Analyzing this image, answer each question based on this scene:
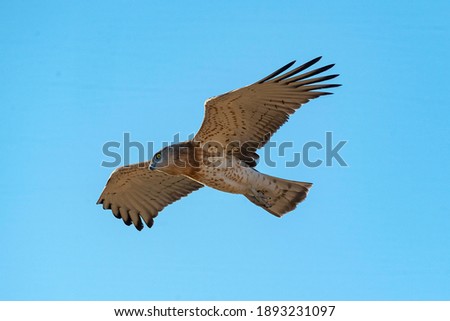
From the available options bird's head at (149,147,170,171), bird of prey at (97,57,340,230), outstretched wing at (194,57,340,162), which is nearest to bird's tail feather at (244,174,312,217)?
bird of prey at (97,57,340,230)

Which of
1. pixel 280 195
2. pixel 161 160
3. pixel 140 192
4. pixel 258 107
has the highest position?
pixel 258 107

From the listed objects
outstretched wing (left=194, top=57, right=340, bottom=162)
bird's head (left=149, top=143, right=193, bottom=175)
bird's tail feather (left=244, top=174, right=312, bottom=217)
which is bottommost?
bird's tail feather (left=244, top=174, right=312, bottom=217)

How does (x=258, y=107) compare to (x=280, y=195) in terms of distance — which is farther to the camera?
(x=280, y=195)

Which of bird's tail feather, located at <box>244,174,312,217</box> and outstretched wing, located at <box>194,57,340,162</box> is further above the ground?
outstretched wing, located at <box>194,57,340,162</box>

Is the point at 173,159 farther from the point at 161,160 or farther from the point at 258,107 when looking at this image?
the point at 258,107

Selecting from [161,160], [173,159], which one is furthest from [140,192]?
[173,159]

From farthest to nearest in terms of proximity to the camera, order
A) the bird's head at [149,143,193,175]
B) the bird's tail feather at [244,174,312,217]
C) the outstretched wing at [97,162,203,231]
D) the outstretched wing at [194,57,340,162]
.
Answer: the outstretched wing at [97,162,203,231], the bird's tail feather at [244,174,312,217], the bird's head at [149,143,193,175], the outstretched wing at [194,57,340,162]

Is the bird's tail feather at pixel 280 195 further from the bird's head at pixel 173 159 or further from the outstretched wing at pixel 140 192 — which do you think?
the outstretched wing at pixel 140 192

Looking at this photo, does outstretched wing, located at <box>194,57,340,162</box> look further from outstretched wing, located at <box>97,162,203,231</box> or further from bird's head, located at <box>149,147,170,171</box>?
outstretched wing, located at <box>97,162,203,231</box>
